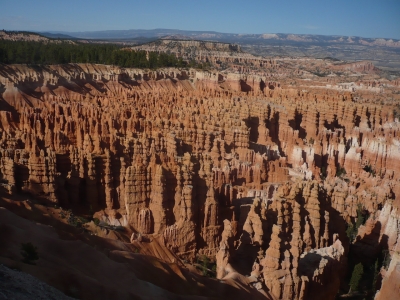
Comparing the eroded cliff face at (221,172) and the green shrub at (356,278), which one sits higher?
the eroded cliff face at (221,172)

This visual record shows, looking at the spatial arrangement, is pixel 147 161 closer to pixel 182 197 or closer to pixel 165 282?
pixel 182 197

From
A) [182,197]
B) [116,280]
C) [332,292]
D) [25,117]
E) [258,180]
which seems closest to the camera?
[116,280]

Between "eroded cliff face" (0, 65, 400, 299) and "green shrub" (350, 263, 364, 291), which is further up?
"eroded cliff face" (0, 65, 400, 299)

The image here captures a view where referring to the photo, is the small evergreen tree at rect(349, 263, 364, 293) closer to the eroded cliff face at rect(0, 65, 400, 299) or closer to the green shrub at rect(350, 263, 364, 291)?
the green shrub at rect(350, 263, 364, 291)

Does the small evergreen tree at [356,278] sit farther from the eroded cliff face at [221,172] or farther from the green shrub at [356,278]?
the eroded cliff face at [221,172]

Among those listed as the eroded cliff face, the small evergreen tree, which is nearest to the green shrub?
the small evergreen tree

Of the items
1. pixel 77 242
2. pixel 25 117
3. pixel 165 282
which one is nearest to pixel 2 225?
pixel 77 242

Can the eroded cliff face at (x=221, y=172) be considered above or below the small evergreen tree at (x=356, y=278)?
above

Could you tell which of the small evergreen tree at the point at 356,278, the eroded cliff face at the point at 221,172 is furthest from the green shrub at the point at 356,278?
the eroded cliff face at the point at 221,172
